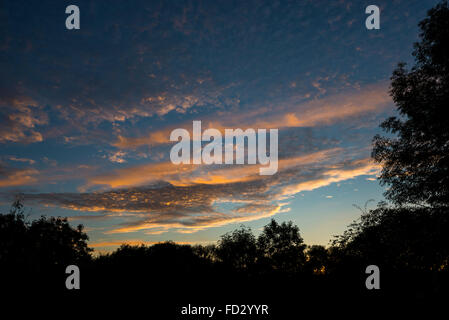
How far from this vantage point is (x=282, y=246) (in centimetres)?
6588

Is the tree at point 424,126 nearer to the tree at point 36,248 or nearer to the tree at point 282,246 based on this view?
the tree at point 36,248

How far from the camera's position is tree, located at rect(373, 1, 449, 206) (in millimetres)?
12617

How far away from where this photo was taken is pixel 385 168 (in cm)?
1496

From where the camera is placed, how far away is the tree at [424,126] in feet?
41.4

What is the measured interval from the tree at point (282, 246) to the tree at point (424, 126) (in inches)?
2187

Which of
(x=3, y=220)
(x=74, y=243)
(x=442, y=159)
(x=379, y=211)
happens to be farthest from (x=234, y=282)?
(x=74, y=243)

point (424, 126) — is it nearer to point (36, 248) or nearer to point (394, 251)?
point (394, 251)

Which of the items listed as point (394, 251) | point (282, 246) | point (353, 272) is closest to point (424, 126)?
point (394, 251)

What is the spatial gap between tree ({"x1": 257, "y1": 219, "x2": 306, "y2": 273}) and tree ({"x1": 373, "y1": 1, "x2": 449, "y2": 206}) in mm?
55560

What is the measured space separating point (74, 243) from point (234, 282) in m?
63.5

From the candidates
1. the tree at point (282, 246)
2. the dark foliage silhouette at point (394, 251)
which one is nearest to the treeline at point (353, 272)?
the dark foliage silhouette at point (394, 251)

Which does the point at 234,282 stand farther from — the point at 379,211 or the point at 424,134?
the point at 424,134

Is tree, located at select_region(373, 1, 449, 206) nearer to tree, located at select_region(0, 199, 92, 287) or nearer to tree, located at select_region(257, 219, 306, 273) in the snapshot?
tree, located at select_region(0, 199, 92, 287)
